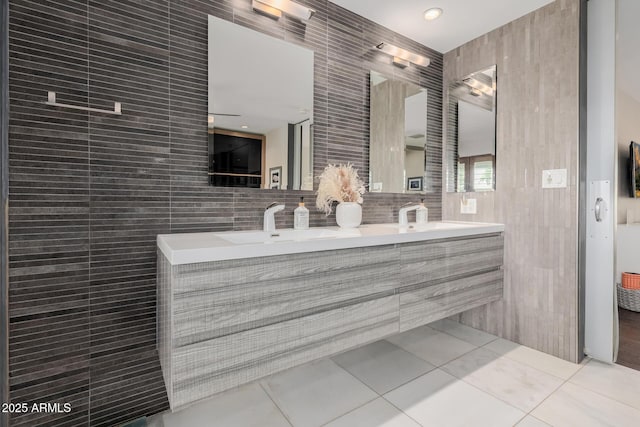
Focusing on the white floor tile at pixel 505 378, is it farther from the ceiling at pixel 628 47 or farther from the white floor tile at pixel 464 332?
the ceiling at pixel 628 47

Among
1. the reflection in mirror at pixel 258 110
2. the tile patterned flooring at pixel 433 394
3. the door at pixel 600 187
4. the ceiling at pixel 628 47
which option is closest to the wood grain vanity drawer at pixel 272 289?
the tile patterned flooring at pixel 433 394

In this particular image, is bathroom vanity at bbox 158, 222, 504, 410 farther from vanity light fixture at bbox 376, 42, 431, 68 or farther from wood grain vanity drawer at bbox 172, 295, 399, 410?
vanity light fixture at bbox 376, 42, 431, 68

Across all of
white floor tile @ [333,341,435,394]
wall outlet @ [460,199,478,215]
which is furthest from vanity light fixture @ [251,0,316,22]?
white floor tile @ [333,341,435,394]

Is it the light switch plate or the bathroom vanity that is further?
the light switch plate

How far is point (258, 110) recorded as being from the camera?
5.99 ft

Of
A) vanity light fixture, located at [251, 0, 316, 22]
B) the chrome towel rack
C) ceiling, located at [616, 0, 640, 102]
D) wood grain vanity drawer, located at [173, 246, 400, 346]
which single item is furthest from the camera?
ceiling, located at [616, 0, 640, 102]

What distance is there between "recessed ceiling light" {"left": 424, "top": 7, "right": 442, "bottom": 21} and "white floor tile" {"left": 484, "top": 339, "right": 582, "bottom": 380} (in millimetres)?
2378

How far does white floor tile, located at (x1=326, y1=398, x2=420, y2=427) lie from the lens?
148cm

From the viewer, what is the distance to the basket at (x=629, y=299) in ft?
9.30

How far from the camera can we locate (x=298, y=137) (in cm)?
196

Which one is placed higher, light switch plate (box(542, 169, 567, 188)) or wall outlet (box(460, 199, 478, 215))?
light switch plate (box(542, 169, 567, 188))

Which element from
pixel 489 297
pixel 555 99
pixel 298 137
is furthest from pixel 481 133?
pixel 298 137

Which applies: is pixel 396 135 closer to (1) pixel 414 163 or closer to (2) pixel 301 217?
(1) pixel 414 163

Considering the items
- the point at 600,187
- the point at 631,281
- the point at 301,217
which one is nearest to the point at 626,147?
the point at 631,281
